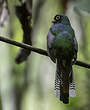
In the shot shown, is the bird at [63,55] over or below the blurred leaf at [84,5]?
below

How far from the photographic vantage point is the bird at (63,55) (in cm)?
244

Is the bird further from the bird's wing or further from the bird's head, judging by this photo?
the bird's head

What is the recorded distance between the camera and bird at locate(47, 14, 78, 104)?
244 cm

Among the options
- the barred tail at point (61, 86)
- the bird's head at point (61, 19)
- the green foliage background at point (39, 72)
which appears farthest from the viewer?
the green foliage background at point (39, 72)

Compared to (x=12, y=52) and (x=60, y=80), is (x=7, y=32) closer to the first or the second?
(x=12, y=52)

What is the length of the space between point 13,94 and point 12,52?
0.78 metres

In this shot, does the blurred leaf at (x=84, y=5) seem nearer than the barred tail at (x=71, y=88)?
No

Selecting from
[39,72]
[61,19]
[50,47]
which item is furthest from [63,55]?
[39,72]

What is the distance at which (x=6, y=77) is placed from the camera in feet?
15.8

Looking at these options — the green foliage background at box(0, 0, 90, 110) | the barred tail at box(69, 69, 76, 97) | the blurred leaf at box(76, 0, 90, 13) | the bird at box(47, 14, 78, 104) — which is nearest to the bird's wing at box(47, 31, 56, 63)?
the bird at box(47, 14, 78, 104)

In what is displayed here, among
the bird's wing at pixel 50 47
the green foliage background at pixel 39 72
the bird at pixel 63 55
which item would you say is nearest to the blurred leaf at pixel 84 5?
the bird at pixel 63 55

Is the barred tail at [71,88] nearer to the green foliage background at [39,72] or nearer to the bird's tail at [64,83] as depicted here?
the bird's tail at [64,83]

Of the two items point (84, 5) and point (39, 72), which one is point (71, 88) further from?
point (39, 72)

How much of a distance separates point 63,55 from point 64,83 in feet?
0.70
